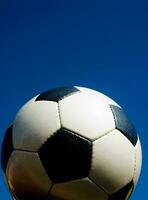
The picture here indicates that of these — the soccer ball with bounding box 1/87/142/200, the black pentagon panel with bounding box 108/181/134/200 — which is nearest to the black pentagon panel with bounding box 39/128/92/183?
the soccer ball with bounding box 1/87/142/200

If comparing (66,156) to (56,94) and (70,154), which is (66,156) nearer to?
(70,154)

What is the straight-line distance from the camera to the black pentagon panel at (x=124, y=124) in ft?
12.7

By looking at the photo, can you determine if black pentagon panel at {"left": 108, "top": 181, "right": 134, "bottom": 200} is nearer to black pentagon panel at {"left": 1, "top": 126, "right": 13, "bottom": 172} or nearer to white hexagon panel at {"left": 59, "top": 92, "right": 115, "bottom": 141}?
white hexagon panel at {"left": 59, "top": 92, "right": 115, "bottom": 141}

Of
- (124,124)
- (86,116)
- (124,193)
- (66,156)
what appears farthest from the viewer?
(124,124)

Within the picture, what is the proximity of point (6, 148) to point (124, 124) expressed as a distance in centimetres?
103

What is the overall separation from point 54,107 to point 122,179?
0.81m

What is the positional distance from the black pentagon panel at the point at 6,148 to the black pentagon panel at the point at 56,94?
0.39 meters

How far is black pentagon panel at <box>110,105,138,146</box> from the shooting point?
A: 387 cm

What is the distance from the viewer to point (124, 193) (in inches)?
150

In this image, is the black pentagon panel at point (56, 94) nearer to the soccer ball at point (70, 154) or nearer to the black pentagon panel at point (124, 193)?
the soccer ball at point (70, 154)

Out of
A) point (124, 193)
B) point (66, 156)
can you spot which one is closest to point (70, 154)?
point (66, 156)

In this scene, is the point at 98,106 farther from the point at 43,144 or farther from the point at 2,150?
the point at 2,150

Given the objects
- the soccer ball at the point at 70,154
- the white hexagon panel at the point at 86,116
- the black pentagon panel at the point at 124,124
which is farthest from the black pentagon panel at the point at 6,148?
the black pentagon panel at the point at 124,124

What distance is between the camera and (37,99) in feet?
13.1
